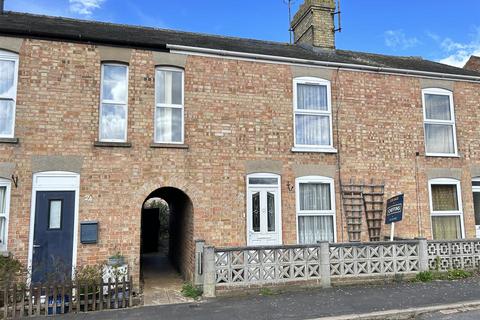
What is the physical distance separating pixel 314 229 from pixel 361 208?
1505mm

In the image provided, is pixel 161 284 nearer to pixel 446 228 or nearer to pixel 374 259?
pixel 374 259

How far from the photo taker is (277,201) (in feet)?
34.4

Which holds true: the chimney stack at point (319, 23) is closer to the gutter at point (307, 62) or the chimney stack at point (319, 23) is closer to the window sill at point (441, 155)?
the gutter at point (307, 62)

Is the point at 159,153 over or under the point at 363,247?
over

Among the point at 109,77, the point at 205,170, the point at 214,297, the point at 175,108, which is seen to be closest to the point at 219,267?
the point at 214,297

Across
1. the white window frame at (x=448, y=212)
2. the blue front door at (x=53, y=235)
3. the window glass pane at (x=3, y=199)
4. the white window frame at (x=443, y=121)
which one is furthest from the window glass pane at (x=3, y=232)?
the white window frame at (x=443, y=121)

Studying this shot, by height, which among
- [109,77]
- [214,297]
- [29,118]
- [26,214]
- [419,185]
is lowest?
[214,297]

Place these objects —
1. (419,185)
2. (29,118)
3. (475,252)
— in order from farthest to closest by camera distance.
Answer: (419,185), (475,252), (29,118)

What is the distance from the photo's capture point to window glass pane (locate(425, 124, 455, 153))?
12.1 metres

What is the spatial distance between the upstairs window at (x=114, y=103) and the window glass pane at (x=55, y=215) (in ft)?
6.08

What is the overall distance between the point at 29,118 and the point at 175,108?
3.47 meters

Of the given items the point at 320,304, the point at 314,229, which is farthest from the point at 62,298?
the point at 314,229

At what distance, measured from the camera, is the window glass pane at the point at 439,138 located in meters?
12.1

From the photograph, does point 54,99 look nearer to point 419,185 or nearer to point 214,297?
point 214,297
